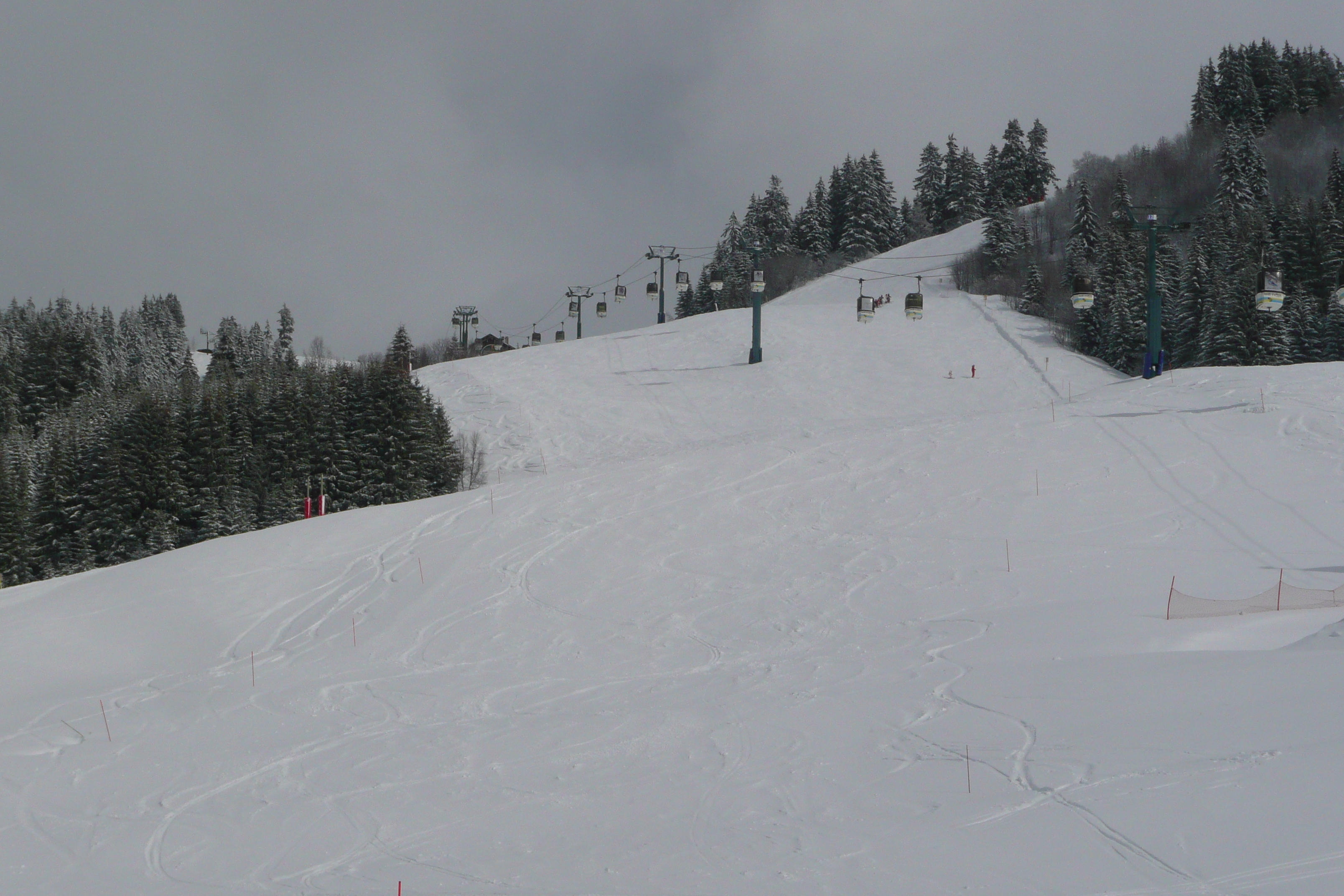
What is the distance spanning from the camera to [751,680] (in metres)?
13.3

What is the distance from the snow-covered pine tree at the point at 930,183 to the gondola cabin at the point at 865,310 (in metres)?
86.4

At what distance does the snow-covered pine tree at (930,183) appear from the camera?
398 feet

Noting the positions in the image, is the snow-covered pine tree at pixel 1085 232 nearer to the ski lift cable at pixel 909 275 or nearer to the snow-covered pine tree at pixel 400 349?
the ski lift cable at pixel 909 275

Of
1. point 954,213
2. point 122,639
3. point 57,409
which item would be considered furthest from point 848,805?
point 954,213

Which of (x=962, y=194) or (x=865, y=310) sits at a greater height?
(x=962, y=194)

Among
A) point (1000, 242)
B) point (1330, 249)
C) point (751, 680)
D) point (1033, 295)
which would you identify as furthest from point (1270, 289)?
point (1000, 242)

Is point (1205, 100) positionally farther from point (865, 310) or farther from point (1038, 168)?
point (865, 310)

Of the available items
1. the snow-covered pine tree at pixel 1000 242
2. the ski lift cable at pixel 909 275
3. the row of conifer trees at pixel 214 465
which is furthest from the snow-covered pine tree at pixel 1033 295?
the row of conifer trees at pixel 214 465

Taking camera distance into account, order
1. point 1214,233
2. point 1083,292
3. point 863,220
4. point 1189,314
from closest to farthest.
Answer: point 1083,292
point 1189,314
point 1214,233
point 863,220

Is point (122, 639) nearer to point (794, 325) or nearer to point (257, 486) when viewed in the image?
point (257, 486)

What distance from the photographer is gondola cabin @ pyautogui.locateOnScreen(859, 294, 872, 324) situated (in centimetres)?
3906

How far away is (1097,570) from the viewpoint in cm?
1630

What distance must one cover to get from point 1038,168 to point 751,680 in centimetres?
11748

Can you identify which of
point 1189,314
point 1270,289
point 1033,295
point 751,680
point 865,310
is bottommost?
point 751,680
